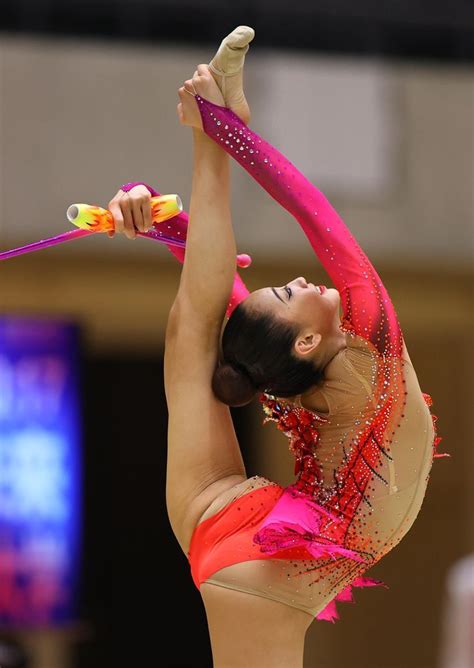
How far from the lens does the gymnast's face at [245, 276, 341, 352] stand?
1.88 metres

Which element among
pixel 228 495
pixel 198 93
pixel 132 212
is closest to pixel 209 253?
pixel 132 212

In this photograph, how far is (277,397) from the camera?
195 centimetres

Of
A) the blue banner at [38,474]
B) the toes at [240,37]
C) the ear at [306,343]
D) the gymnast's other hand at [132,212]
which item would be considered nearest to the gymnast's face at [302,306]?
the ear at [306,343]

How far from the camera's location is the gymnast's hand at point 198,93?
192 centimetres

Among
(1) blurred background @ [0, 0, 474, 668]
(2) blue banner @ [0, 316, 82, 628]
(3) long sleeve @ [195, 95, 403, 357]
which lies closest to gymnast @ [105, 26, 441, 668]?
(3) long sleeve @ [195, 95, 403, 357]

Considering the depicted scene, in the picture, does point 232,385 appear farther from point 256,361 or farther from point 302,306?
point 302,306

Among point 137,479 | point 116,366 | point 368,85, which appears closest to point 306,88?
point 368,85

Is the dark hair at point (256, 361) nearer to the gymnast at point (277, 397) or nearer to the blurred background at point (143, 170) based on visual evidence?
the gymnast at point (277, 397)

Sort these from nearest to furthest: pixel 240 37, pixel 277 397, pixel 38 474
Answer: pixel 240 37 → pixel 277 397 → pixel 38 474

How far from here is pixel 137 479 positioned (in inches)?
302

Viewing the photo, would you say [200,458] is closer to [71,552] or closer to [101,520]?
[71,552]

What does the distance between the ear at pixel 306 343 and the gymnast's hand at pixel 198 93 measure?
38cm

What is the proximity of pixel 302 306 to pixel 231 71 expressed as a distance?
0.40 meters

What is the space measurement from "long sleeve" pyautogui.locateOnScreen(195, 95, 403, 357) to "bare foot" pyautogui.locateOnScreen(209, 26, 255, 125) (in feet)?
0.15
